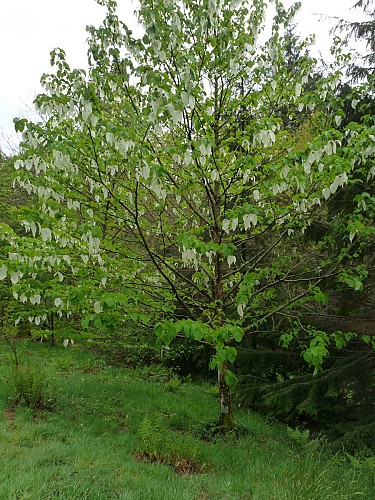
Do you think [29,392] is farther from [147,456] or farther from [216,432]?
[216,432]

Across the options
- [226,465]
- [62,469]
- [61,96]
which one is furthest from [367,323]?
[61,96]

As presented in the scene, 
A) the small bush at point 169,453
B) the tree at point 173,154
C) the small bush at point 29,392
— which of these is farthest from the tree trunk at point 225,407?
the small bush at point 29,392

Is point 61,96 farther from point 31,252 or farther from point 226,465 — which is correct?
point 226,465

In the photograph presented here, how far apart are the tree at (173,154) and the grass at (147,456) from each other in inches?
42.1

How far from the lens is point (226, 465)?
456 cm

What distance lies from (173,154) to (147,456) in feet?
12.5

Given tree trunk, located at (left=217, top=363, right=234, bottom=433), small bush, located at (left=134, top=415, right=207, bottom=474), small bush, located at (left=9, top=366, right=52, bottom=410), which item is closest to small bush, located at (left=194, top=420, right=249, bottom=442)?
tree trunk, located at (left=217, top=363, right=234, bottom=433)

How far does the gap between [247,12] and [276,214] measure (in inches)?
111

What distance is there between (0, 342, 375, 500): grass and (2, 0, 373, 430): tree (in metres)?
1.07

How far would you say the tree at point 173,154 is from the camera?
3.58 meters

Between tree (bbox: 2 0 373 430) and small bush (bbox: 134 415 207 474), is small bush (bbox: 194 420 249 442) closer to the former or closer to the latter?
tree (bbox: 2 0 373 430)

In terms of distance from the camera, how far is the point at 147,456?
4.54 metres

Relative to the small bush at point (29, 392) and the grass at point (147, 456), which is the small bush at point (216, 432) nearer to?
the grass at point (147, 456)

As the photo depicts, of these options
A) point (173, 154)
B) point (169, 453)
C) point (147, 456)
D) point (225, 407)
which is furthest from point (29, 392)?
point (173, 154)
